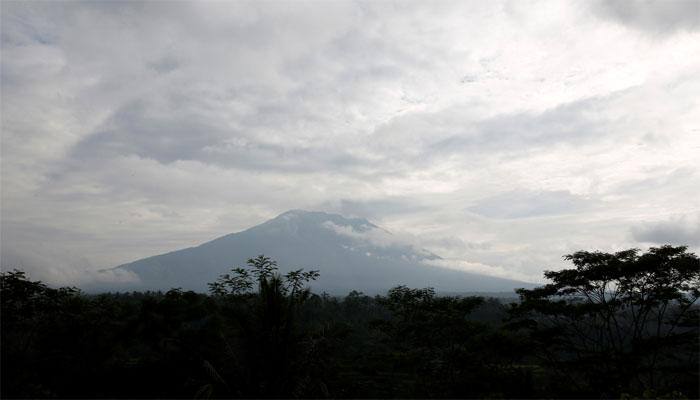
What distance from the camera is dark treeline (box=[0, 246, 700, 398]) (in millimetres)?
9133

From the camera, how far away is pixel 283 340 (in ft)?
29.7

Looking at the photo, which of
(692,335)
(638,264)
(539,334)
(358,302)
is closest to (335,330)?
(539,334)

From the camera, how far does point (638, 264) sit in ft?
46.5

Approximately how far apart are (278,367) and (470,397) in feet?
23.3

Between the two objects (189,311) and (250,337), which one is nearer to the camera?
(250,337)

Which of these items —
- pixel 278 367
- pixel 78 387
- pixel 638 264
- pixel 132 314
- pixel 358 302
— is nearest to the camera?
pixel 278 367

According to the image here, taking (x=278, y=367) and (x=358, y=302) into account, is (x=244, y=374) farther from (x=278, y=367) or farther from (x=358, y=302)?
(x=358, y=302)

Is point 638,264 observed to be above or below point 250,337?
above

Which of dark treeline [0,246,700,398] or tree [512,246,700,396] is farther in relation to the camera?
tree [512,246,700,396]

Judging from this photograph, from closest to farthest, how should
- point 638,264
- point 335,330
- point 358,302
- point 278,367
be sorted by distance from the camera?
point 278,367
point 335,330
point 638,264
point 358,302

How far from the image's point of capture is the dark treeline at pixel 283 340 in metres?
9.13

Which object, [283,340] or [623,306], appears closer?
[283,340]

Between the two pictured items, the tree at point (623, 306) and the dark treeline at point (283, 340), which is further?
the tree at point (623, 306)

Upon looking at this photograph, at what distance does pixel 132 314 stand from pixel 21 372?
3.39 meters
